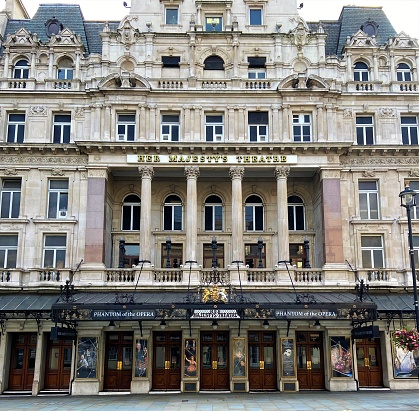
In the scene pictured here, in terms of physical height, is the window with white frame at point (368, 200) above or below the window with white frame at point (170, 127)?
below

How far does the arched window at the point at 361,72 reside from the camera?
3597cm

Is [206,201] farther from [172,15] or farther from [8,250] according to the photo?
[172,15]

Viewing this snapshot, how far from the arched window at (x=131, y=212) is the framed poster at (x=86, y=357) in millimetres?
8177

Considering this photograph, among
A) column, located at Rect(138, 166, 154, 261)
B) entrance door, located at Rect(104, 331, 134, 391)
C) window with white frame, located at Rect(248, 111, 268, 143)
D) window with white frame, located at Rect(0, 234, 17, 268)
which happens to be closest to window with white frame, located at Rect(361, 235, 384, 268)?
window with white frame, located at Rect(248, 111, 268, 143)

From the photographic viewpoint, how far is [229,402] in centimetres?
2577

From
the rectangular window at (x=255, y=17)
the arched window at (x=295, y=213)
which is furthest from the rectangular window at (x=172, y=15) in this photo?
the arched window at (x=295, y=213)

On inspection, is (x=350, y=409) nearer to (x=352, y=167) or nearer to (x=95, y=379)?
(x=95, y=379)

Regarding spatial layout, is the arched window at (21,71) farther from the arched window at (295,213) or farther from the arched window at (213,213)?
the arched window at (295,213)

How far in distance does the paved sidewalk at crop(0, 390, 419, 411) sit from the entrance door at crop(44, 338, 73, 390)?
1.74 meters

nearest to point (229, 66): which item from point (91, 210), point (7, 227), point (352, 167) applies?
point (352, 167)

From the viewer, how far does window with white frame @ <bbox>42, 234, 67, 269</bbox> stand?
32.7 metres

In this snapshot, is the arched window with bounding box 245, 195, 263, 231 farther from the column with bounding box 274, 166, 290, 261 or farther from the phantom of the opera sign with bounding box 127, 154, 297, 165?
the phantom of the opera sign with bounding box 127, 154, 297, 165

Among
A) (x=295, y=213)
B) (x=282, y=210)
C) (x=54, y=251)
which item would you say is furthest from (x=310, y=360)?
(x=54, y=251)

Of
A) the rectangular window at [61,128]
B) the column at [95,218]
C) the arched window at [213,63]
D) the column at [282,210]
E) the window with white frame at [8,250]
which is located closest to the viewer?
the column at [95,218]
